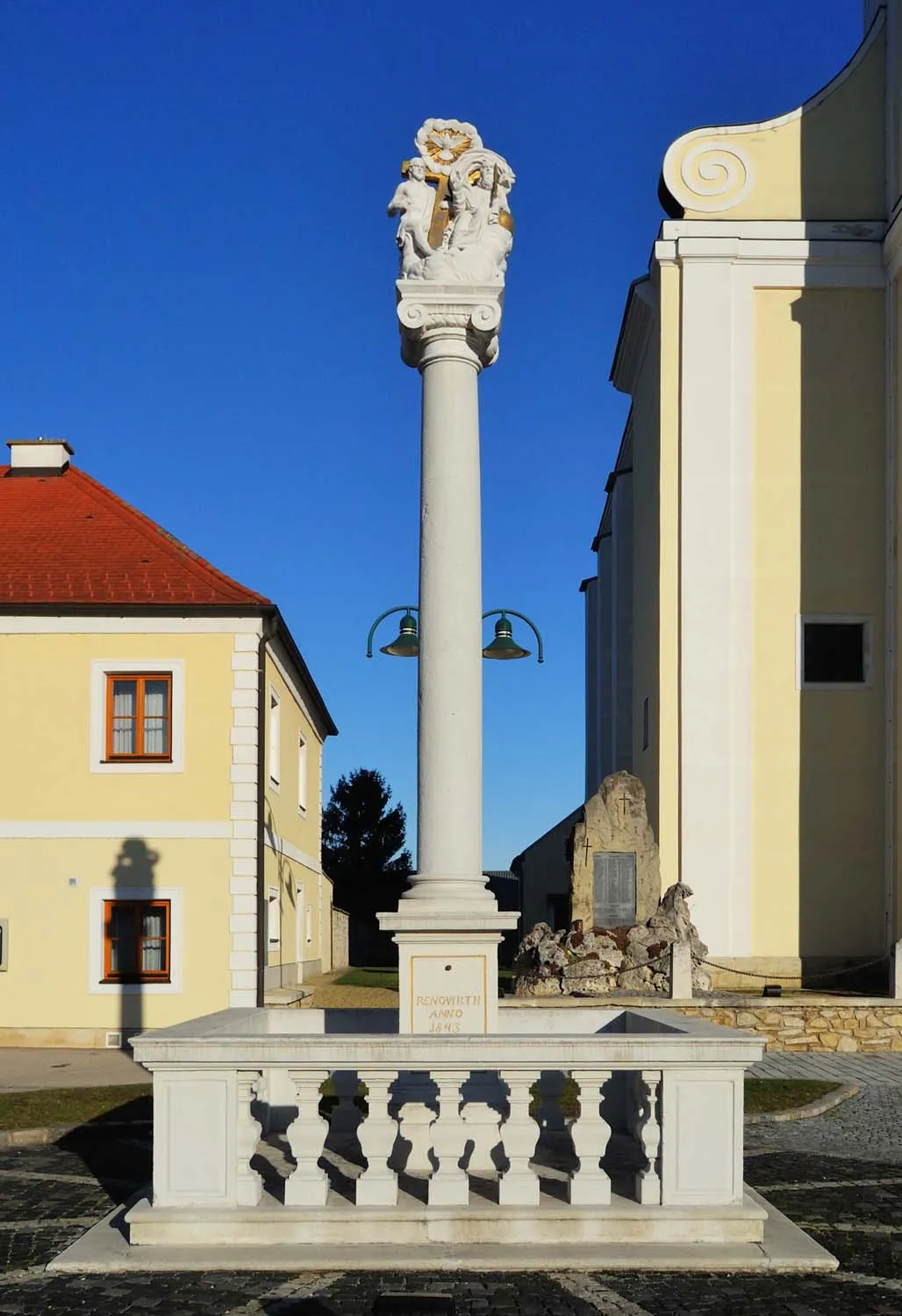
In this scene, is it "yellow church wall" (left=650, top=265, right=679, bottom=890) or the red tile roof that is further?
"yellow church wall" (left=650, top=265, right=679, bottom=890)

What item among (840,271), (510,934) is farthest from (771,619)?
(510,934)

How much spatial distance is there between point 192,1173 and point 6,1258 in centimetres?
99

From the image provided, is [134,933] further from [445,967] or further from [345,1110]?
[445,967]

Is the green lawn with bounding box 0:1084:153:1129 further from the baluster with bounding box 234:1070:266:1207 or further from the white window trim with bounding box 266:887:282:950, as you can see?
the white window trim with bounding box 266:887:282:950

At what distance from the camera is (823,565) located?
23844 mm

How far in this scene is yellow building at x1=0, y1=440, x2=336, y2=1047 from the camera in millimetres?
18969

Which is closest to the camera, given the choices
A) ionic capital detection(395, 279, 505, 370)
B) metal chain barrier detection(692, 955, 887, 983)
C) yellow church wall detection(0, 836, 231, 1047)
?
ionic capital detection(395, 279, 505, 370)

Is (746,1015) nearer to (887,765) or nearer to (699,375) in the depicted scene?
(887,765)

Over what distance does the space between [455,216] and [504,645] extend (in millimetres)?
4739

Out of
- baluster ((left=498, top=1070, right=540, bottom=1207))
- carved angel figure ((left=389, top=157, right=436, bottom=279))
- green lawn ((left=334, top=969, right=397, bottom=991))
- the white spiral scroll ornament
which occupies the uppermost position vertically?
the white spiral scroll ornament

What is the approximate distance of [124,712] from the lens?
19.8m

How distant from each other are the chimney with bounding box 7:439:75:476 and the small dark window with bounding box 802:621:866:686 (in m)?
12.3

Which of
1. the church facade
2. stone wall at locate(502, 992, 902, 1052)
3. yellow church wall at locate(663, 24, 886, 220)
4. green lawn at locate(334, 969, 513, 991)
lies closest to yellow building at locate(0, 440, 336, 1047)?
stone wall at locate(502, 992, 902, 1052)

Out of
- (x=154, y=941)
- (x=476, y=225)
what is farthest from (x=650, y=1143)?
(x=154, y=941)
